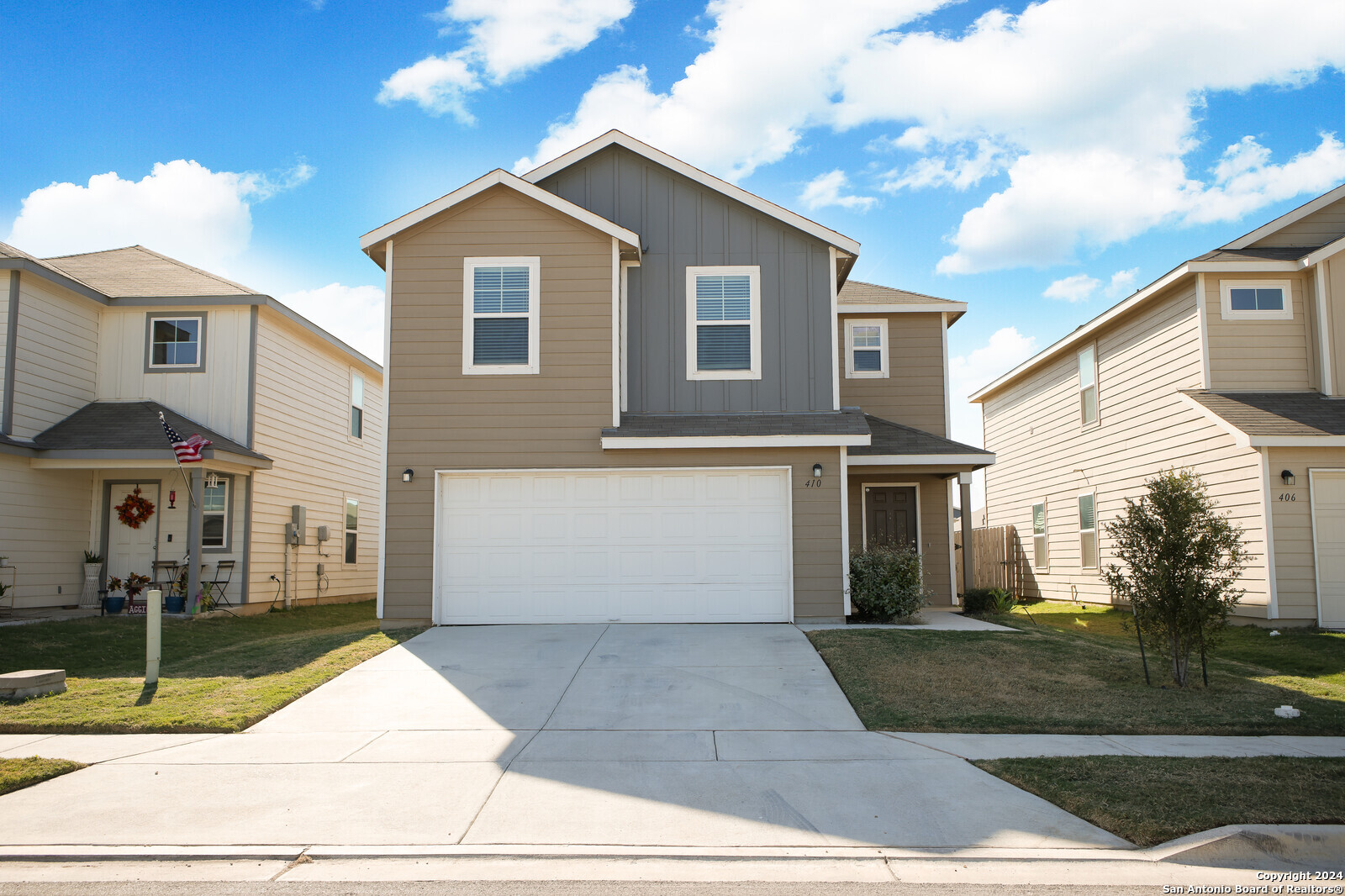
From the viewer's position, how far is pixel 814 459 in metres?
12.6

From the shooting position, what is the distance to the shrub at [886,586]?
41.1 ft

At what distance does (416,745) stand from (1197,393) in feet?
44.2

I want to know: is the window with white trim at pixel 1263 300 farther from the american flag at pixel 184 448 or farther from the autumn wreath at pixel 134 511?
the autumn wreath at pixel 134 511

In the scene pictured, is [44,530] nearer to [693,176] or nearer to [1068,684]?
[693,176]

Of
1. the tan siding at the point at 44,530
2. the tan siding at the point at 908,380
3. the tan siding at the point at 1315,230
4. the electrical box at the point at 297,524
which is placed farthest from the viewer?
the electrical box at the point at 297,524

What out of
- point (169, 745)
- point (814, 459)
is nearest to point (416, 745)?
point (169, 745)

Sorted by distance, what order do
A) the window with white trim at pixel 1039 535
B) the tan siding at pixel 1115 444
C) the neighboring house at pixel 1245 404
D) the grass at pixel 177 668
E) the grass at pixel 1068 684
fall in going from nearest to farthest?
the grass at pixel 1068 684
the grass at pixel 177 668
the neighboring house at pixel 1245 404
the tan siding at pixel 1115 444
the window with white trim at pixel 1039 535

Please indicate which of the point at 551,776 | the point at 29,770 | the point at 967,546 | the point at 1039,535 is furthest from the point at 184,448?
the point at 1039,535

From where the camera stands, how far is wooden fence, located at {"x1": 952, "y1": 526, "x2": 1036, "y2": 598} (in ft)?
70.1

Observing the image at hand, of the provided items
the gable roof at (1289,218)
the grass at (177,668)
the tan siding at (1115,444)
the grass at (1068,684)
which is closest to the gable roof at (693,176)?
the grass at (1068,684)

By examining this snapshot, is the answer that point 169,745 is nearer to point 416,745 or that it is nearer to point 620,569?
point 416,745

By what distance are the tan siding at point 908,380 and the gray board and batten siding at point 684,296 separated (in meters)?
3.49

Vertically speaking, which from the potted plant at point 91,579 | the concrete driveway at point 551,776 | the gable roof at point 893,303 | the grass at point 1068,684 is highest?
the gable roof at point 893,303

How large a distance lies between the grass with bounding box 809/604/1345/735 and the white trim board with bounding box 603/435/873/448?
2.66m
